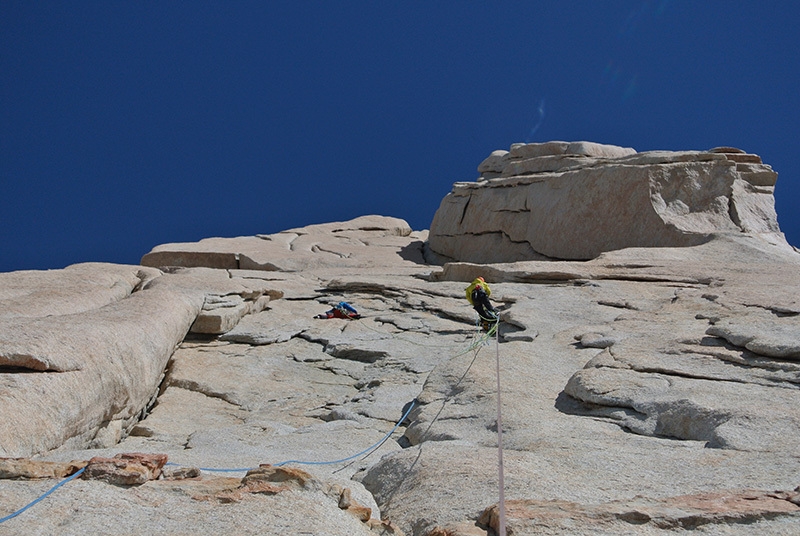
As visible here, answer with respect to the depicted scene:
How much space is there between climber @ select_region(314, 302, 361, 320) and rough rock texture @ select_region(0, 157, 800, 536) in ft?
0.80

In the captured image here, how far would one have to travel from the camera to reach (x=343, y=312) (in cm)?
991

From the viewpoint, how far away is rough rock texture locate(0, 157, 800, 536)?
290 cm

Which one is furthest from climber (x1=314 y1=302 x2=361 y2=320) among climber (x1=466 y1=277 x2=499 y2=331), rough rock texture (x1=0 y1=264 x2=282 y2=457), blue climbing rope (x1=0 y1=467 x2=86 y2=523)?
blue climbing rope (x1=0 y1=467 x2=86 y2=523)

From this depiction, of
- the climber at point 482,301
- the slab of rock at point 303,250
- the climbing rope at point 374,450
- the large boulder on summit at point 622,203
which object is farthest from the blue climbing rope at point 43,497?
the large boulder on summit at point 622,203

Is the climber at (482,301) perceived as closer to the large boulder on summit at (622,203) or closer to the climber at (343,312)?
the climber at (343,312)

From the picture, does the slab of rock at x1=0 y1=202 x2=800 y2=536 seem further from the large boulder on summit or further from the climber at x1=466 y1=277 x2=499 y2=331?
the large boulder on summit

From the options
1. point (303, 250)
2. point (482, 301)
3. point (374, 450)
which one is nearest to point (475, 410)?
point (374, 450)

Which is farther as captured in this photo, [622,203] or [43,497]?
[622,203]

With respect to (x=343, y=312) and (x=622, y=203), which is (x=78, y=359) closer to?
(x=343, y=312)

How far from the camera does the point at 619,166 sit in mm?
14367

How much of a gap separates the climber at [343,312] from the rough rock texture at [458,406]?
0.80ft

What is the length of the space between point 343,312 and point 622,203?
283 inches

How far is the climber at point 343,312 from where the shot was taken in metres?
9.87

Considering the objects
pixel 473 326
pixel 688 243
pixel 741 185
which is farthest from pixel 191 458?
pixel 741 185
